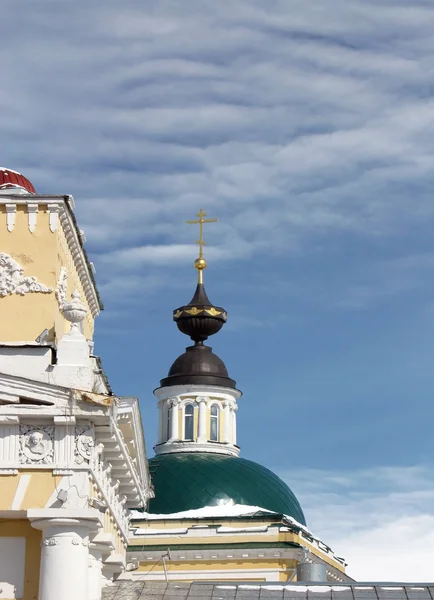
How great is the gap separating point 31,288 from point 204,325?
1002 inches

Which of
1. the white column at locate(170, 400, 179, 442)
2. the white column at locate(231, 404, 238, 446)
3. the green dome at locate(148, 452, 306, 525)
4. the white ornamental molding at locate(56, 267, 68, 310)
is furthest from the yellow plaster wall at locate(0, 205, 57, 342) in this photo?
the white column at locate(231, 404, 238, 446)

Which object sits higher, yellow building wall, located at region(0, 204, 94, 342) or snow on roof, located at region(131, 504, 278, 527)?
snow on roof, located at region(131, 504, 278, 527)

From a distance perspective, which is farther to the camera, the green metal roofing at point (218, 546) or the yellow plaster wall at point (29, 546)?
the green metal roofing at point (218, 546)

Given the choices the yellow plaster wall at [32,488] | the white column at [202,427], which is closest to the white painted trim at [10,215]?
the yellow plaster wall at [32,488]

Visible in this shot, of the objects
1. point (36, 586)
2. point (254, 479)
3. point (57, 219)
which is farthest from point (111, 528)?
point (254, 479)

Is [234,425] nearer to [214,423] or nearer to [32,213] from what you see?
[214,423]

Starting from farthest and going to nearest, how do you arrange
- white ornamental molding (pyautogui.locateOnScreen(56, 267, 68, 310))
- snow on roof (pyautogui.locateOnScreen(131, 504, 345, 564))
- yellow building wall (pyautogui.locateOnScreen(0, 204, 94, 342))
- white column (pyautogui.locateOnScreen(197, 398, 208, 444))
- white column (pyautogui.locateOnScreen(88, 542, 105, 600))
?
white column (pyautogui.locateOnScreen(197, 398, 208, 444))
snow on roof (pyautogui.locateOnScreen(131, 504, 345, 564))
white ornamental molding (pyautogui.locateOnScreen(56, 267, 68, 310))
yellow building wall (pyautogui.locateOnScreen(0, 204, 94, 342))
white column (pyautogui.locateOnScreen(88, 542, 105, 600))

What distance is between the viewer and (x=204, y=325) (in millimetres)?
44875

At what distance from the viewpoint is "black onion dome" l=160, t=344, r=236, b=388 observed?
4438 centimetres

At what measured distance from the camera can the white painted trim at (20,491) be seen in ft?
55.0

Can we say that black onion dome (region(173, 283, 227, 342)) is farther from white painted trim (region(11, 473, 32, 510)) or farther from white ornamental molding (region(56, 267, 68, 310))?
white painted trim (region(11, 473, 32, 510))

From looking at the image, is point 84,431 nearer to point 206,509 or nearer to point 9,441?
point 9,441

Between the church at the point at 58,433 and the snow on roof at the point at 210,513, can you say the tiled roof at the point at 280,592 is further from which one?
the snow on roof at the point at 210,513

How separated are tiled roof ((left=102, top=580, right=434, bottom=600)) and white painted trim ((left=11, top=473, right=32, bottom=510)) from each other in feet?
9.85
